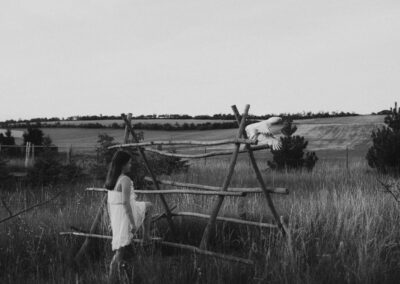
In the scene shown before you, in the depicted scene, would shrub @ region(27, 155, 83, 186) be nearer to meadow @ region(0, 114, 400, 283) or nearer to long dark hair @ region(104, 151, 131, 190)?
meadow @ region(0, 114, 400, 283)

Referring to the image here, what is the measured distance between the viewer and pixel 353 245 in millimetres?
6070

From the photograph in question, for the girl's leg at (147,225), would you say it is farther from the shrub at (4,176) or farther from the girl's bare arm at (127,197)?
the shrub at (4,176)

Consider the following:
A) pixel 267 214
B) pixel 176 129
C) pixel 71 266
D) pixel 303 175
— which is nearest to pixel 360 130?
pixel 176 129

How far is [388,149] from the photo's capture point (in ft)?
54.6

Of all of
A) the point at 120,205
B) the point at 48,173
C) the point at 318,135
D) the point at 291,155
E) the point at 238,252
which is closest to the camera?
the point at 120,205

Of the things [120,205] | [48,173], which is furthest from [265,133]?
[48,173]

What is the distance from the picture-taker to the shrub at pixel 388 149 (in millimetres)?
16578

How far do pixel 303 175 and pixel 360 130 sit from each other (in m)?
25.6

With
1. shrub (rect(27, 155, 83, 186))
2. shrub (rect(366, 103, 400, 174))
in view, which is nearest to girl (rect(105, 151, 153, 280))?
shrub (rect(27, 155, 83, 186))

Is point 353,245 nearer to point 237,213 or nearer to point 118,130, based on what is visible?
point 237,213

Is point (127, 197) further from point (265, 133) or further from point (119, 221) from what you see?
point (265, 133)

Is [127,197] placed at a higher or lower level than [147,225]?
higher

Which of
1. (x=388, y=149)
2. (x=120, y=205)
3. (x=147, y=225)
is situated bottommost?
(x=147, y=225)

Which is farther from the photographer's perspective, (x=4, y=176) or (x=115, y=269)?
(x=4, y=176)
